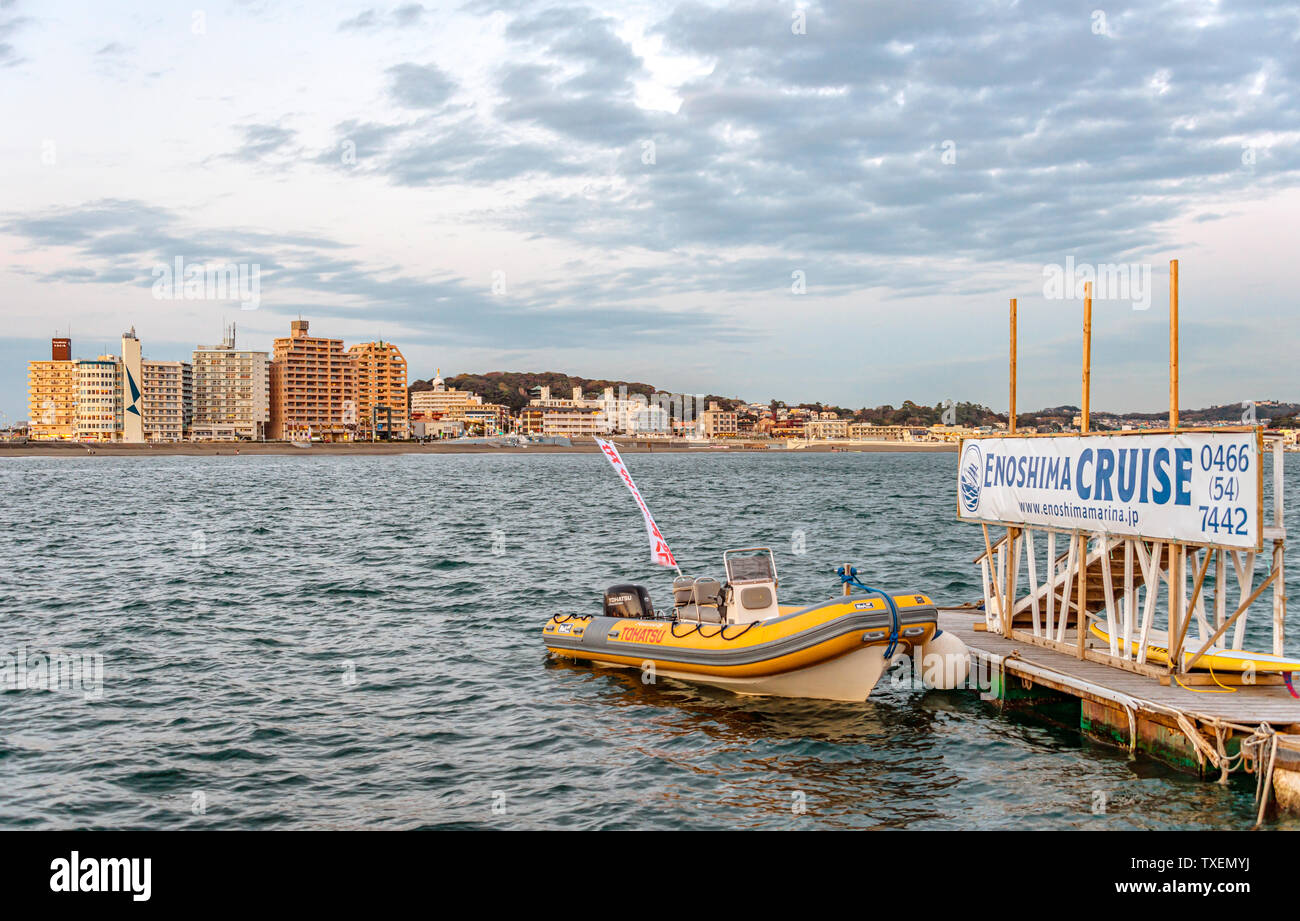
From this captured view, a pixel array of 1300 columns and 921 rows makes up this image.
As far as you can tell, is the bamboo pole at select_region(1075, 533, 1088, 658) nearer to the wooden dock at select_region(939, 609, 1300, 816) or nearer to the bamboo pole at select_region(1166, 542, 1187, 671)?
the wooden dock at select_region(939, 609, 1300, 816)

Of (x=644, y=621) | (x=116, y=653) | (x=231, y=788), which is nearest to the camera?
(x=231, y=788)

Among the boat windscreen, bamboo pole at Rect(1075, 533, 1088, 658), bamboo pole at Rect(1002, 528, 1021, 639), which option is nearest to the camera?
bamboo pole at Rect(1075, 533, 1088, 658)

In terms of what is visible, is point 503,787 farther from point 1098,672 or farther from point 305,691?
point 1098,672

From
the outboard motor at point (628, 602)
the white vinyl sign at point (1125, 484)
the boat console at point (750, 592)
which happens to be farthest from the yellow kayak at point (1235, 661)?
the outboard motor at point (628, 602)

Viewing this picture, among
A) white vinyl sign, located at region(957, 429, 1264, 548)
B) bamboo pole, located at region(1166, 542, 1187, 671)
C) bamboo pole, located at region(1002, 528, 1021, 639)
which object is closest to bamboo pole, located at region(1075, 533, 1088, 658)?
white vinyl sign, located at region(957, 429, 1264, 548)

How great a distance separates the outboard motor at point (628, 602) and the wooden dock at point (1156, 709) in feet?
20.1

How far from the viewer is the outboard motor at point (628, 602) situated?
62.8 feet

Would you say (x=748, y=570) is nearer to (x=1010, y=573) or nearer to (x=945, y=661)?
(x=945, y=661)

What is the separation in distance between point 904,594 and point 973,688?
8.15ft

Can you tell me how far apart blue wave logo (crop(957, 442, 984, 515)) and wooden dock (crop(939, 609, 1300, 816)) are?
2512 mm

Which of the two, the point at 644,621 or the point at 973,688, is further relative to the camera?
the point at 644,621

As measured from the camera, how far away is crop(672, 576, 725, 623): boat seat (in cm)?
1786
